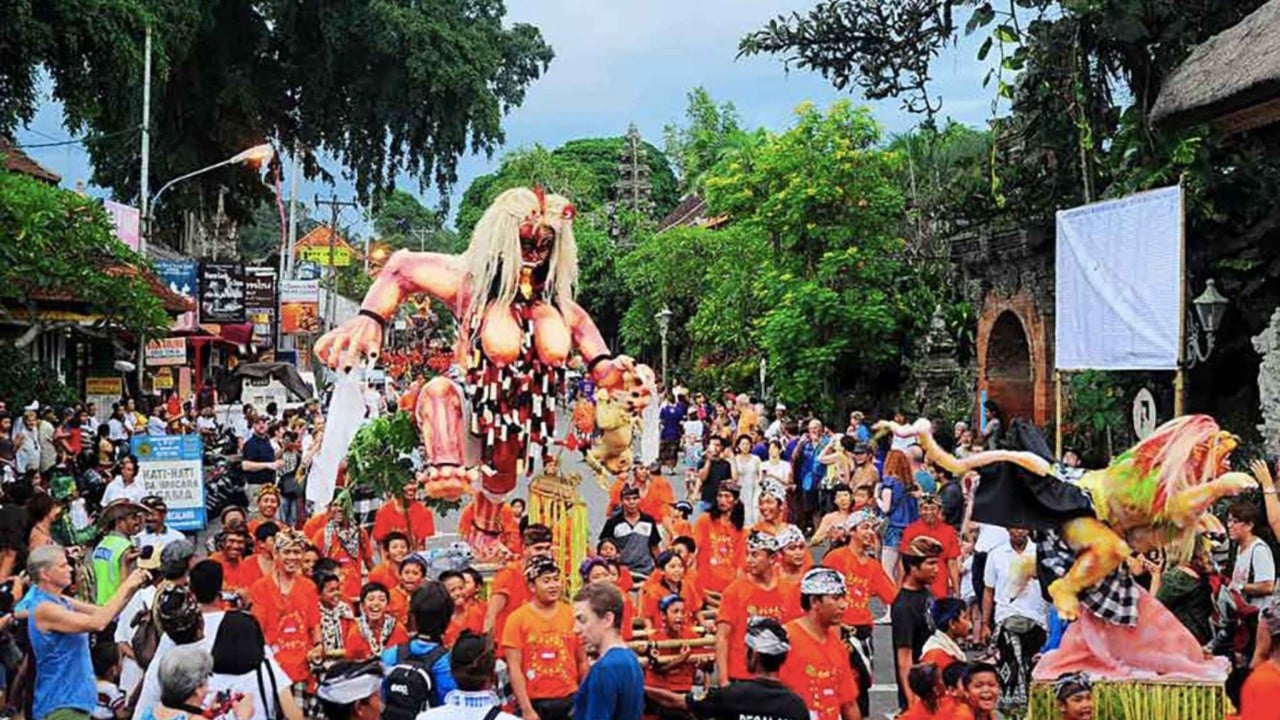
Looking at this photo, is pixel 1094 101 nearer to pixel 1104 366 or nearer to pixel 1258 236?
pixel 1258 236

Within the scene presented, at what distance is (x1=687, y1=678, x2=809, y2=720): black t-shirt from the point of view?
5.59m

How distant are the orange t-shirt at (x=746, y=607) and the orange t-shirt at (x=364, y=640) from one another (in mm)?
1678

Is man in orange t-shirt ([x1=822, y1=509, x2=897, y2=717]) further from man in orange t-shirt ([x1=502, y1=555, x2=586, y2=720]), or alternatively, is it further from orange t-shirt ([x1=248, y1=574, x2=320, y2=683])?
orange t-shirt ([x1=248, y1=574, x2=320, y2=683])

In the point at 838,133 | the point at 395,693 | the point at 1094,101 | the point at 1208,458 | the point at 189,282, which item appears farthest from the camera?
the point at 189,282

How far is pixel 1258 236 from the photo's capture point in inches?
602

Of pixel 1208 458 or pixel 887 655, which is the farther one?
pixel 887 655

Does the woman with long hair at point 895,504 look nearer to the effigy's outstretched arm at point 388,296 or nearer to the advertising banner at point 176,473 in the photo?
the effigy's outstretched arm at point 388,296

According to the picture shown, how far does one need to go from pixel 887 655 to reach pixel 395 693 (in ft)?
23.4

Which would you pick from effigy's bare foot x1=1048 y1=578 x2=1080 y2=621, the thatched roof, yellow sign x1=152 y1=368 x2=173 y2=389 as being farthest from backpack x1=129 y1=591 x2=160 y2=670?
yellow sign x1=152 y1=368 x2=173 y2=389

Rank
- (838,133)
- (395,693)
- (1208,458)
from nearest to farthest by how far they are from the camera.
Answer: (395,693)
(1208,458)
(838,133)

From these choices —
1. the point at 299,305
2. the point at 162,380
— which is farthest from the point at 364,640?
the point at 299,305

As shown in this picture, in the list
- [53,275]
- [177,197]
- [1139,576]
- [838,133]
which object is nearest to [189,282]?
[177,197]

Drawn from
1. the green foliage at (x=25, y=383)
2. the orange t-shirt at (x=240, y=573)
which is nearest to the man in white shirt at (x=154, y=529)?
the orange t-shirt at (x=240, y=573)

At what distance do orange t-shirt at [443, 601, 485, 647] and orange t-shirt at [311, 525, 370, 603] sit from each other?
98 centimetres
